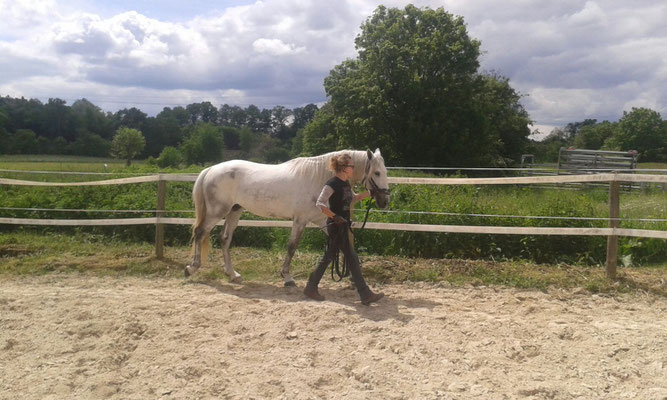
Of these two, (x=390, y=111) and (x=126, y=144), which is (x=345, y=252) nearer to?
(x=390, y=111)

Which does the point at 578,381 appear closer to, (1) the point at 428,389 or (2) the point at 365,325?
(1) the point at 428,389

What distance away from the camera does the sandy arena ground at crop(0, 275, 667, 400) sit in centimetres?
297

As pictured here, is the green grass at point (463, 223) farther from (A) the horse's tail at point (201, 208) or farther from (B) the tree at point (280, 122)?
(B) the tree at point (280, 122)

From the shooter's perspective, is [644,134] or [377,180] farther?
[644,134]

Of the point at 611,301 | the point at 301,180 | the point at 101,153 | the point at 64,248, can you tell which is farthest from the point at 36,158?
the point at 611,301

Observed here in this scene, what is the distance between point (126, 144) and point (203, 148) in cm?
442

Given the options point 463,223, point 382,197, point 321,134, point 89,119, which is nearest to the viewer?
point 382,197

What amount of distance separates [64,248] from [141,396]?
18.6 ft

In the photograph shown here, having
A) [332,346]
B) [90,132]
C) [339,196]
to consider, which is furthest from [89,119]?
[332,346]

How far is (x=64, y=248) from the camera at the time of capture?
7.54 m

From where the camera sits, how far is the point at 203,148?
2842 cm

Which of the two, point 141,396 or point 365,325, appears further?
point 365,325

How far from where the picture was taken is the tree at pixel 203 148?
27625mm

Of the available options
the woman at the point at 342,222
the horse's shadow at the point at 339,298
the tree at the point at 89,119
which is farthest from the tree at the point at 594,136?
the woman at the point at 342,222
